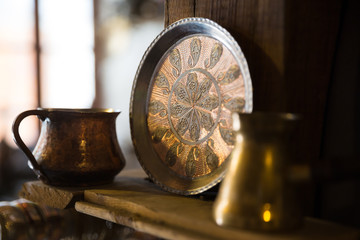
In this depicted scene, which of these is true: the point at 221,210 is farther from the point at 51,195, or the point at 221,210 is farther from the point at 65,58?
the point at 65,58

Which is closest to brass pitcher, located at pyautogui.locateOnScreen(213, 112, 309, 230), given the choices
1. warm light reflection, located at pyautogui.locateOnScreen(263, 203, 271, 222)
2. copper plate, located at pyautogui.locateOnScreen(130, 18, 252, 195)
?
warm light reflection, located at pyautogui.locateOnScreen(263, 203, 271, 222)

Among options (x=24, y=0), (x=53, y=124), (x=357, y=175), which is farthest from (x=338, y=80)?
(x=24, y=0)

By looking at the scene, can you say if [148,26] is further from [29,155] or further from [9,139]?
[29,155]

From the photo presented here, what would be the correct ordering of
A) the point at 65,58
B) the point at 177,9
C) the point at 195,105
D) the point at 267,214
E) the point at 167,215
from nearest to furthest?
the point at 267,214
the point at 167,215
the point at 195,105
the point at 177,9
the point at 65,58

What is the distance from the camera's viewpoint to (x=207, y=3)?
40.6 inches

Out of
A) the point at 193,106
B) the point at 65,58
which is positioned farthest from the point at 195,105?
the point at 65,58

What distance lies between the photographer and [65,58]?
4.48 m

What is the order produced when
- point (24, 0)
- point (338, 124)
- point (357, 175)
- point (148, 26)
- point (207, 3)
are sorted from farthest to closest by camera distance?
point (24, 0), point (148, 26), point (207, 3), point (338, 124), point (357, 175)

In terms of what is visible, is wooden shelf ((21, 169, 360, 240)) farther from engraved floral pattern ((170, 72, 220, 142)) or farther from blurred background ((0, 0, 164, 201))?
blurred background ((0, 0, 164, 201))

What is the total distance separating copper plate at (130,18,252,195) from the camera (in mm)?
922

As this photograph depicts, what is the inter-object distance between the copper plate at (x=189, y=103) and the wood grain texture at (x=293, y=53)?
0.05 metres

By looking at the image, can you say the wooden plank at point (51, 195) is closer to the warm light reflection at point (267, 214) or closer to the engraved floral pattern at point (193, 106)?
the engraved floral pattern at point (193, 106)

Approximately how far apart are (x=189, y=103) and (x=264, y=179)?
1.24 feet

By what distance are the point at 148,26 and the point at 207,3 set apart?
296 cm
